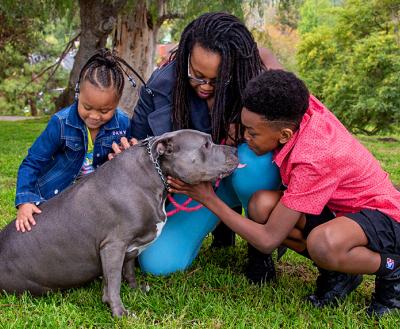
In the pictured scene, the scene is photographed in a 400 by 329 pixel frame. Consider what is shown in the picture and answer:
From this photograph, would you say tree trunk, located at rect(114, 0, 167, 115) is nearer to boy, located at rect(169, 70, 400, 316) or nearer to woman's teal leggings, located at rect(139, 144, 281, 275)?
woman's teal leggings, located at rect(139, 144, 281, 275)

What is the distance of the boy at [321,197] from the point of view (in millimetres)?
3371

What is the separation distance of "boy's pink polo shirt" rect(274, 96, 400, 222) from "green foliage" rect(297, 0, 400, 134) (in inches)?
750

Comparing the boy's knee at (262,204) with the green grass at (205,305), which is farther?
the boy's knee at (262,204)

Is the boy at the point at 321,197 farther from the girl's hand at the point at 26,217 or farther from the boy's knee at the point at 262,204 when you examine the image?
the girl's hand at the point at 26,217

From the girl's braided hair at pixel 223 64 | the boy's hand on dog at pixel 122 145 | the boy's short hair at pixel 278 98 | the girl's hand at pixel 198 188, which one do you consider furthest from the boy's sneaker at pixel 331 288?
the boy's hand on dog at pixel 122 145

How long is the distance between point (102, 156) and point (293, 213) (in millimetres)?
1674

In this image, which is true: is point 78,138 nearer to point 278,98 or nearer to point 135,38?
point 278,98

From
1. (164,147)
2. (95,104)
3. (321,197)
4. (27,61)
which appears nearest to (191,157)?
(164,147)

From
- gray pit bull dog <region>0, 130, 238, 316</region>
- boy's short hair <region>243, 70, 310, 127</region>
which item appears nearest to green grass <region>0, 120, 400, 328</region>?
gray pit bull dog <region>0, 130, 238, 316</region>

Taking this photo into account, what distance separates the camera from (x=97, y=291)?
3.82m

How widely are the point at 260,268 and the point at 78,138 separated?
1623 millimetres

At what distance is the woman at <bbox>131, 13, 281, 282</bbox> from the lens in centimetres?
386

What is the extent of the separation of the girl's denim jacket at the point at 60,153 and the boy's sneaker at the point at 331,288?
6.03 ft

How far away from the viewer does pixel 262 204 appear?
12.1 feet
